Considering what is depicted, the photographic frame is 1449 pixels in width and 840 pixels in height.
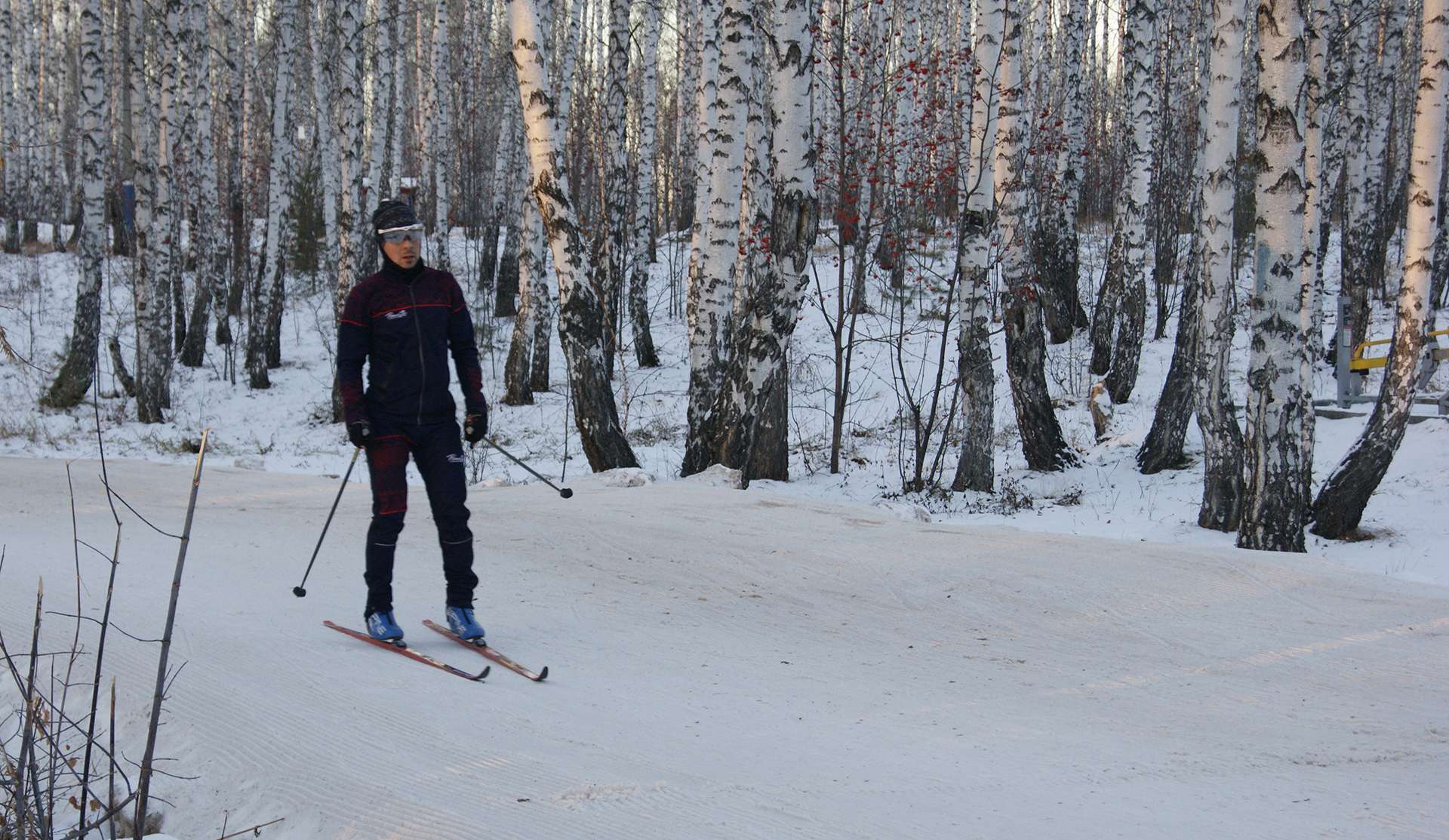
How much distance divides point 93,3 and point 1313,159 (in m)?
→ 16.6

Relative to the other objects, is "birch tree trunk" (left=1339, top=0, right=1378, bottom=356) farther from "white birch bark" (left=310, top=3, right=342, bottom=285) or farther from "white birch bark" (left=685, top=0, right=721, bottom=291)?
"white birch bark" (left=310, top=3, right=342, bottom=285)

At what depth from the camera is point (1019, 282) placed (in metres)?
11.5

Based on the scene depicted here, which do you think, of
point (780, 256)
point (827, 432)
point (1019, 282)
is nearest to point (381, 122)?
point (827, 432)

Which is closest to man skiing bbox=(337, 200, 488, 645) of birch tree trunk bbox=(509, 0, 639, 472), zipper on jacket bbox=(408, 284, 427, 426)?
zipper on jacket bbox=(408, 284, 427, 426)

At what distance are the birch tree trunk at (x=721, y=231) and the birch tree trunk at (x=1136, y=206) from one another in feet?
21.3

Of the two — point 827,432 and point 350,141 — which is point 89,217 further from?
point 827,432

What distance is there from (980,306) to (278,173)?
13710mm

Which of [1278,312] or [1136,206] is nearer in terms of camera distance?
[1278,312]

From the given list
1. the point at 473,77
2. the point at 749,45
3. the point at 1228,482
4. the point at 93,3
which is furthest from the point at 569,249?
the point at 473,77

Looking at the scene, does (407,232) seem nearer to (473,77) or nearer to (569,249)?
(569,249)

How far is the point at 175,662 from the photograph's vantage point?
476 cm

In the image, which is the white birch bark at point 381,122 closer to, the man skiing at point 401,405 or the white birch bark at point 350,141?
the white birch bark at point 350,141

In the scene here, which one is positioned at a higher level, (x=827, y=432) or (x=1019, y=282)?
(x=1019, y=282)

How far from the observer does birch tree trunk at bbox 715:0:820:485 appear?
33.9 feet
